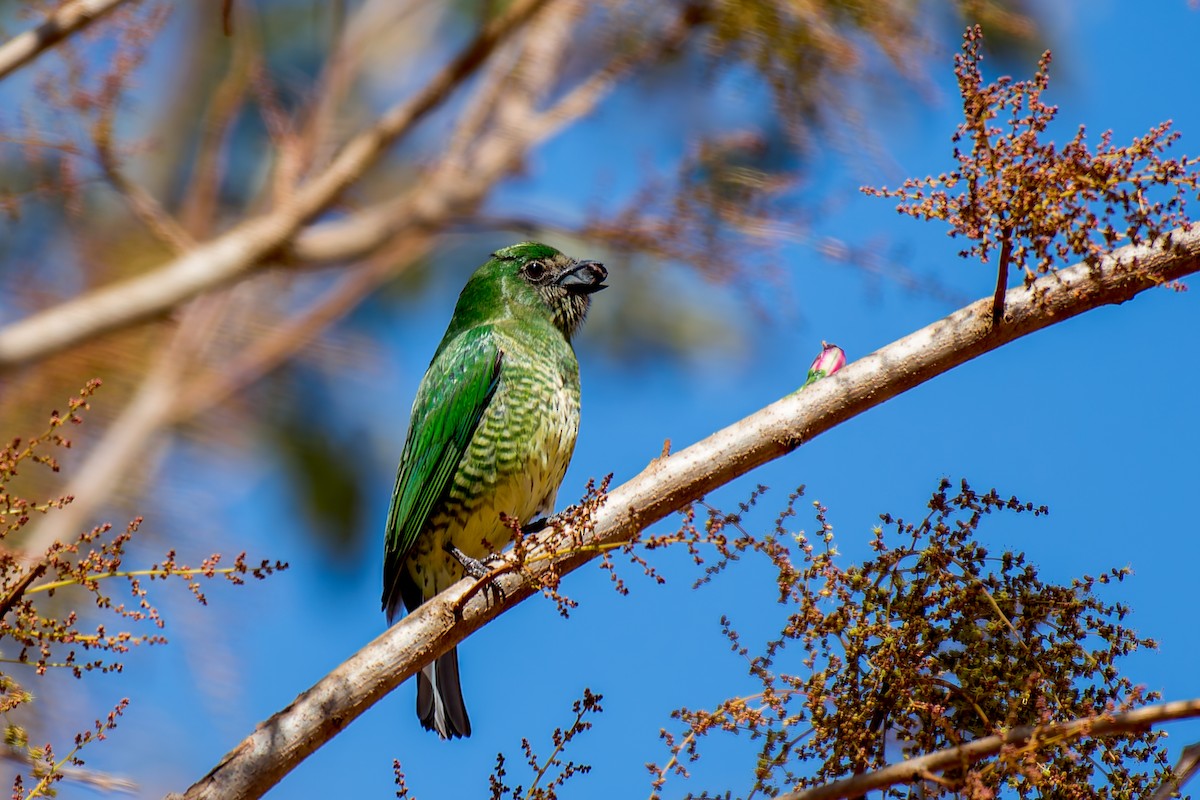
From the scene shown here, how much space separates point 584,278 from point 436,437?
776mm

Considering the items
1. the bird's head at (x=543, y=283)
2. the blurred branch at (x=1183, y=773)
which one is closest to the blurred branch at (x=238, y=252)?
the bird's head at (x=543, y=283)


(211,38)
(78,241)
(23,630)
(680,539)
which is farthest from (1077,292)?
(211,38)

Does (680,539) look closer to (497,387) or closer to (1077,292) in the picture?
(1077,292)

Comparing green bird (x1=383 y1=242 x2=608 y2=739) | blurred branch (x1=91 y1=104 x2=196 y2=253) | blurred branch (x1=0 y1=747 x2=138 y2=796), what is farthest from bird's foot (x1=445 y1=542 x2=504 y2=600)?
Result: blurred branch (x1=91 y1=104 x2=196 y2=253)

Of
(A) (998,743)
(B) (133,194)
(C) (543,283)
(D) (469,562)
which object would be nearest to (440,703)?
(D) (469,562)

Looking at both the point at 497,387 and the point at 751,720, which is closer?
the point at 751,720

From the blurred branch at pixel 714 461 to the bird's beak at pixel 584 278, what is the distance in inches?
75.2

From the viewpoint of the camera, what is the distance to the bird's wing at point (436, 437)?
3.41 metres

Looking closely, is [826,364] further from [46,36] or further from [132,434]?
[132,434]

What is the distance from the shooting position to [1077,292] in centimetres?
200

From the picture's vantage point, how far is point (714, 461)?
211cm

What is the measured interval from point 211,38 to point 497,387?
3.19 meters

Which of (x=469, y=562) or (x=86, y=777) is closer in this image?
(x=86, y=777)

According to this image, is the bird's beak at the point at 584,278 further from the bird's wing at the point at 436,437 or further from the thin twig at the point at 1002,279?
the thin twig at the point at 1002,279
